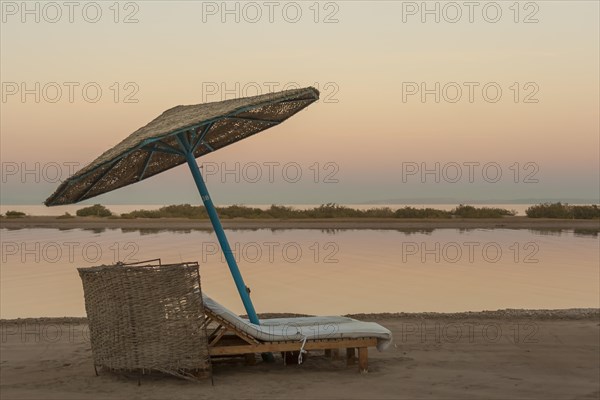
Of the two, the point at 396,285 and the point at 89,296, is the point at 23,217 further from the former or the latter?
the point at 89,296

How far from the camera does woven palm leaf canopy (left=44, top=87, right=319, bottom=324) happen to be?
6.68m

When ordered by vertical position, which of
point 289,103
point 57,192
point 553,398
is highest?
point 289,103

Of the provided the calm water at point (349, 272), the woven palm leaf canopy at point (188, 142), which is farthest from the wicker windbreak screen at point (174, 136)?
the calm water at point (349, 272)

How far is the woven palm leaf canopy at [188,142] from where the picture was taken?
668cm

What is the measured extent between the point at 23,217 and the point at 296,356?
1640 inches

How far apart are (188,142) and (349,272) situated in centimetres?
859

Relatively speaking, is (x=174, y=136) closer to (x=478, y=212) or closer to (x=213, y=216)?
(x=213, y=216)

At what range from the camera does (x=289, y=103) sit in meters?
7.68

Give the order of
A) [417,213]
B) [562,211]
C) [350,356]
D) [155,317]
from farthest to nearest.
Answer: [417,213] < [562,211] < [350,356] < [155,317]

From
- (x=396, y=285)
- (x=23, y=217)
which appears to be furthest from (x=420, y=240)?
(x=23, y=217)

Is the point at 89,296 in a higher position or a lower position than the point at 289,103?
lower

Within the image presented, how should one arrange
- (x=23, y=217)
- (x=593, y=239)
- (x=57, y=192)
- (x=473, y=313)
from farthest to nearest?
(x=23, y=217)
(x=593, y=239)
(x=473, y=313)
(x=57, y=192)

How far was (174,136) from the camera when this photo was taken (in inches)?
297

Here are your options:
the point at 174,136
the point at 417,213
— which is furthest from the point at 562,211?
the point at 174,136
